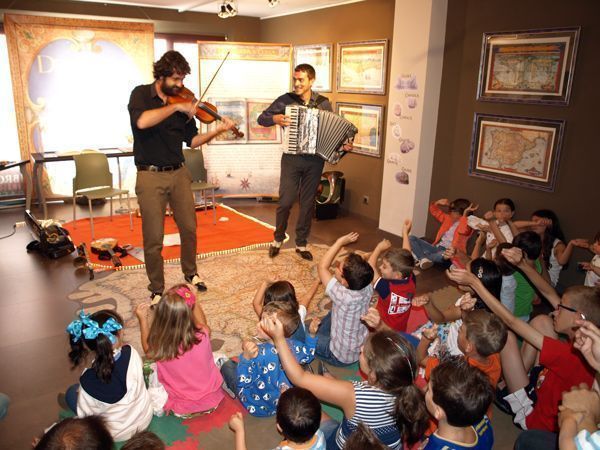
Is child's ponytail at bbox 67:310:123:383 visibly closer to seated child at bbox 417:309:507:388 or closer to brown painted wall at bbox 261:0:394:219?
seated child at bbox 417:309:507:388

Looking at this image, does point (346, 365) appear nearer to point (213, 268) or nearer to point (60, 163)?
point (213, 268)

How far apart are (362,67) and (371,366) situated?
4.93 metres

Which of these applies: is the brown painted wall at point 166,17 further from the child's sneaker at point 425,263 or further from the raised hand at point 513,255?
the raised hand at point 513,255

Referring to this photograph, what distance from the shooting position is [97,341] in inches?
82.0

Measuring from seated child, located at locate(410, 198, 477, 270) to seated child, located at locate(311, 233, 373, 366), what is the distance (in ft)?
6.29

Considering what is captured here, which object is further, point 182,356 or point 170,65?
point 170,65

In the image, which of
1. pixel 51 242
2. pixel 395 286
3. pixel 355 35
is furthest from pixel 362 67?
pixel 51 242

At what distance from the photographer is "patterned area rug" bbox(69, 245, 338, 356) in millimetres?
3486

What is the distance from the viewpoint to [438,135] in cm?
531

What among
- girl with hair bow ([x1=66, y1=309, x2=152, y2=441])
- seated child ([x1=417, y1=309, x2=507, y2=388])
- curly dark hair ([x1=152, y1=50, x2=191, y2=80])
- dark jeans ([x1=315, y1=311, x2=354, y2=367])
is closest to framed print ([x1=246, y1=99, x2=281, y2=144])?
curly dark hair ([x1=152, y1=50, x2=191, y2=80])

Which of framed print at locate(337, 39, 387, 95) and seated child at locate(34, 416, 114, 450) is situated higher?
framed print at locate(337, 39, 387, 95)

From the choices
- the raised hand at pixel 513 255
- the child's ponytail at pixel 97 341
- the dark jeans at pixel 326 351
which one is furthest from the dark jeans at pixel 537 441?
the child's ponytail at pixel 97 341

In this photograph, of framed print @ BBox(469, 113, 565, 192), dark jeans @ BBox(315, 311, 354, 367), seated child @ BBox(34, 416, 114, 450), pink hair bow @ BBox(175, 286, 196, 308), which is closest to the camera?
seated child @ BBox(34, 416, 114, 450)

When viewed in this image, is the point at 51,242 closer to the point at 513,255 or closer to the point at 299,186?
the point at 299,186
